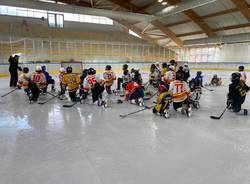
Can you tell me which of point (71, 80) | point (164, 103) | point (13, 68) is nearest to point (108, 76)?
point (71, 80)

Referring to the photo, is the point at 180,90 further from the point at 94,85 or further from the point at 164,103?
the point at 94,85

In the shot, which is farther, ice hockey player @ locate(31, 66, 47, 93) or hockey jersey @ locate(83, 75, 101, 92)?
ice hockey player @ locate(31, 66, 47, 93)

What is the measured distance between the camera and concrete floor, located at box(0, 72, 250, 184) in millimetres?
2232

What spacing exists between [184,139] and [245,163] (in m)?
0.90

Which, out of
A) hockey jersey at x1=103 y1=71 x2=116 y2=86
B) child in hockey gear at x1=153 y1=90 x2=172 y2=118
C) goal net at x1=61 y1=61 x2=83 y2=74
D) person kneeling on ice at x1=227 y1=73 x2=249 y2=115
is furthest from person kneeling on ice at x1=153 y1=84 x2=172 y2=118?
goal net at x1=61 y1=61 x2=83 y2=74

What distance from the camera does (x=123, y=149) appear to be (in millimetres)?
2900

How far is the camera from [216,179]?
7.15ft

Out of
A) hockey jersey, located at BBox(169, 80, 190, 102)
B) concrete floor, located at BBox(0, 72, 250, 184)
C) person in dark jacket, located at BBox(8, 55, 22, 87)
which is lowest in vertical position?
concrete floor, located at BBox(0, 72, 250, 184)

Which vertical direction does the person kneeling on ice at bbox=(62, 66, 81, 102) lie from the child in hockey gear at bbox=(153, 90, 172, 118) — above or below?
above

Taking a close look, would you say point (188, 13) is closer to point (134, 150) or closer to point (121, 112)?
point (121, 112)

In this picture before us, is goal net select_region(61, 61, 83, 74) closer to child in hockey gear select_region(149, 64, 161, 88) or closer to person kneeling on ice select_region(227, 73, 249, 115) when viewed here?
child in hockey gear select_region(149, 64, 161, 88)

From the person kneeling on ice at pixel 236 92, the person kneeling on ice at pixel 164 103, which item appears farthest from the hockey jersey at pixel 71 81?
the person kneeling on ice at pixel 236 92

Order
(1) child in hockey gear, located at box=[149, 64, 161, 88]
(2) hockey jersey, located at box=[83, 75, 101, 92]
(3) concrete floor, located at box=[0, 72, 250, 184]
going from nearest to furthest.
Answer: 1. (3) concrete floor, located at box=[0, 72, 250, 184]
2. (2) hockey jersey, located at box=[83, 75, 101, 92]
3. (1) child in hockey gear, located at box=[149, 64, 161, 88]

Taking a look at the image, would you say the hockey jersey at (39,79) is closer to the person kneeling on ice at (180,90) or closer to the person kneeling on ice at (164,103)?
the person kneeling on ice at (164,103)
